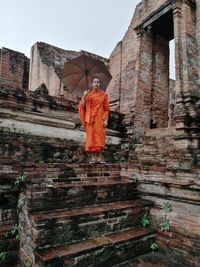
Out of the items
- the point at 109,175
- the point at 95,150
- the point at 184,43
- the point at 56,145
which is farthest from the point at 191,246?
the point at 184,43

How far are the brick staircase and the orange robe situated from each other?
3.94 feet

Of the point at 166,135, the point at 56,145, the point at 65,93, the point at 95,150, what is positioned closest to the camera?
the point at 95,150

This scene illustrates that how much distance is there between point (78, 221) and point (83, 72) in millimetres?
3699

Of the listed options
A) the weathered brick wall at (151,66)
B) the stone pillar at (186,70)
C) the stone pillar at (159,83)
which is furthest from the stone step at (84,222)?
the stone pillar at (159,83)

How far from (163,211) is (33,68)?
9641 mm

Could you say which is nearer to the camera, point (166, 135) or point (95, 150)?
point (95, 150)

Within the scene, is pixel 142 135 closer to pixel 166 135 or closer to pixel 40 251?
pixel 166 135

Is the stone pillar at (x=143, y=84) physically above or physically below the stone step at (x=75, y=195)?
above

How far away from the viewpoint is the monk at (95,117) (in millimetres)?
4715

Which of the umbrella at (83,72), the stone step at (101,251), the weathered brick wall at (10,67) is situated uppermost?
the weathered brick wall at (10,67)

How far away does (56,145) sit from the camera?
5402mm

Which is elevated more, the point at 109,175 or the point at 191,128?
the point at 191,128

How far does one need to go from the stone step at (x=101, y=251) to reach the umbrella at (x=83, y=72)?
3.47 metres

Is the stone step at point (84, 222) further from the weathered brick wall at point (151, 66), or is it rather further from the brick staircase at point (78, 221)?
the weathered brick wall at point (151, 66)
